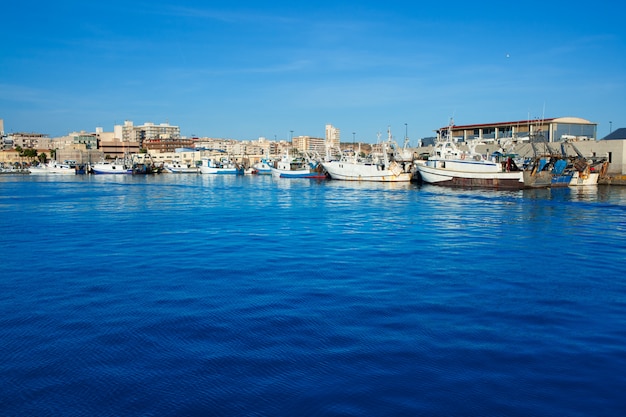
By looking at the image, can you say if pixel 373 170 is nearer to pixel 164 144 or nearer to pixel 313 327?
pixel 313 327

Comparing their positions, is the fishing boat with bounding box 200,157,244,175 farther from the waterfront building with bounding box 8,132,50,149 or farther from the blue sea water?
the waterfront building with bounding box 8,132,50,149

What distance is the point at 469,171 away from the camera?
4578 cm

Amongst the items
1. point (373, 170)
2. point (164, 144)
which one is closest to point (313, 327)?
point (373, 170)

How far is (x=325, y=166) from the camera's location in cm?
6300

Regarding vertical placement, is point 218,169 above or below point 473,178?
above

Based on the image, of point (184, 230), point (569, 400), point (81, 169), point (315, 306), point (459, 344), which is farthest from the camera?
point (81, 169)

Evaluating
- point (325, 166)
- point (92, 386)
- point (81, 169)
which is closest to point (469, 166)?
point (325, 166)

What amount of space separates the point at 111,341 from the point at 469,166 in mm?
42996

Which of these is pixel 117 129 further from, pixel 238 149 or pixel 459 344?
pixel 459 344

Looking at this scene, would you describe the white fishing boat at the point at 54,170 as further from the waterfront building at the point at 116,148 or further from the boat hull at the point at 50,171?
the waterfront building at the point at 116,148

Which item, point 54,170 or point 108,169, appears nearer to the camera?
point 108,169

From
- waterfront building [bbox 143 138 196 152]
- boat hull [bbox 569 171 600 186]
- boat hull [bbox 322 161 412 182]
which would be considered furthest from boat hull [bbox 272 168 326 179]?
waterfront building [bbox 143 138 196 152]

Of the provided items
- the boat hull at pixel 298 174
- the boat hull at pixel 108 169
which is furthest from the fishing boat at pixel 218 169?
the boat hull at pixel 298 174

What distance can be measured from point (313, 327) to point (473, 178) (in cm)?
4097
